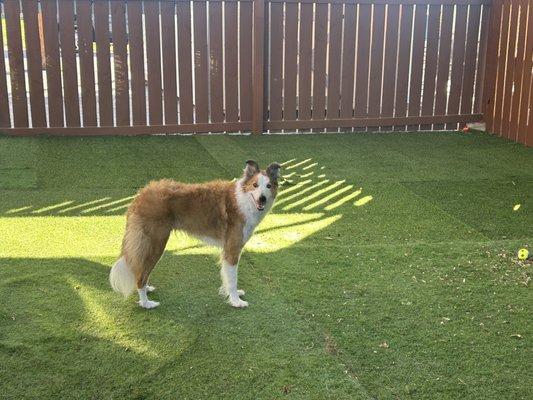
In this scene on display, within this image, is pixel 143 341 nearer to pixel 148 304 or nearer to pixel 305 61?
pixel 148 304

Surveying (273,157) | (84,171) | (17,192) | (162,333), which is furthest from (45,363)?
(273,157)

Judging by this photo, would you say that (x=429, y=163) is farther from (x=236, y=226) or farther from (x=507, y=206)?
(x=236, y=226)

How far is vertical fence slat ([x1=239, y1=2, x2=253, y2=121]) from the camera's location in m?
8.70

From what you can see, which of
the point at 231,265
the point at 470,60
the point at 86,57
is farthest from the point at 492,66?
the point at 231,265

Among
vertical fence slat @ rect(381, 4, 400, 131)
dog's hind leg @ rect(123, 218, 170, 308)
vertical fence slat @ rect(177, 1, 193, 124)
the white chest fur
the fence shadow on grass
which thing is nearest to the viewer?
dog's hind leg @ rect(123, 218, 170, 308)

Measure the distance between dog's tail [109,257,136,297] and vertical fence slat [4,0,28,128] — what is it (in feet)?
17.9

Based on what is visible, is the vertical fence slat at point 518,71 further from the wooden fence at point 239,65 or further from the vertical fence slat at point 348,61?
the vertical fence slat at point 348,61

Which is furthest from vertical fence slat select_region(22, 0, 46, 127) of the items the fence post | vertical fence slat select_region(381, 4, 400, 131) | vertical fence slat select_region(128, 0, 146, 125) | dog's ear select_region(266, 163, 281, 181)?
dog's ear select_region(266, 163, 281, 181)

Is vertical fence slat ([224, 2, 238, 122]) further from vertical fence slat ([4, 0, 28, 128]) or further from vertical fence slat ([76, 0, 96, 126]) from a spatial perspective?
vertical fence slat ([4, 0, 28, 128])

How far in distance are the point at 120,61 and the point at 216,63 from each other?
1315 mm

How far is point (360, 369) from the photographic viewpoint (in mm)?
3041

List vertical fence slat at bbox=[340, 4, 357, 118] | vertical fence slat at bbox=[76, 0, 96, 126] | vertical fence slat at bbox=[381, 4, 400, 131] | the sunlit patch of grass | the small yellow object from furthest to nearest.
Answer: vertical fence slat at bbox=[381, 4, 400, 131] < vertical fence slat at bbox=[340, 4, 357, 118] < vertical fence slat at bbox=[76, 0, 96, 126] < the small yellow object < the sunlit patch of grass

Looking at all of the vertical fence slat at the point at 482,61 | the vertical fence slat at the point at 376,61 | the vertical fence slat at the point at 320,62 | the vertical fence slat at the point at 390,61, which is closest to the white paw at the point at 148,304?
the vertical fence slat at the point at 320,62

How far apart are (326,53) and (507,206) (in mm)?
4234
